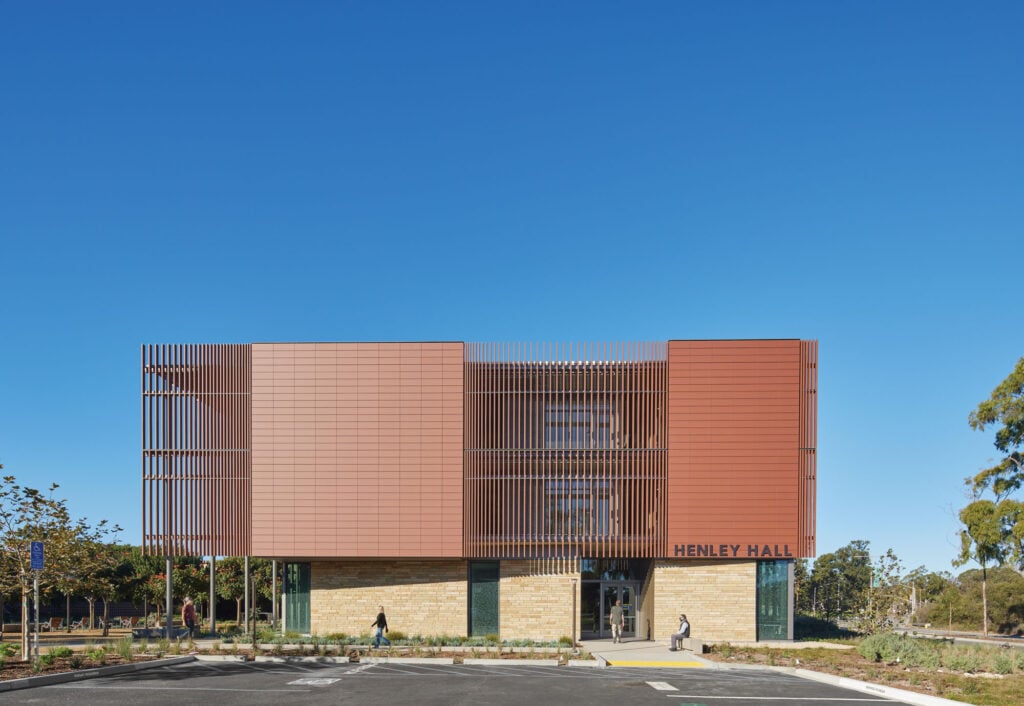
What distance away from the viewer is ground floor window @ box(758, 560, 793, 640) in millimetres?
32000

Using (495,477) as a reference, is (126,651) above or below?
below

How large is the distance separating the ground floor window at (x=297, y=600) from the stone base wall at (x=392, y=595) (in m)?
0.52

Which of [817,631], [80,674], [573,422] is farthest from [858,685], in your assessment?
[817,631]

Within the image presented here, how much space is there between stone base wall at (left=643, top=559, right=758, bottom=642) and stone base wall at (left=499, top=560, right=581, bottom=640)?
3110mm

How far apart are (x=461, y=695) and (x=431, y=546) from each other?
14126mm

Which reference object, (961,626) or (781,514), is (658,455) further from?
(961,626)

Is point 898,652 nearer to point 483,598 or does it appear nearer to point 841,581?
point 483,598

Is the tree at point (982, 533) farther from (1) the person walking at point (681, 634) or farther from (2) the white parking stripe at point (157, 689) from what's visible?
(2) the white parking stripe at point (157, 689)

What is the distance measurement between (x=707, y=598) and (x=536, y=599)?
6.23 m

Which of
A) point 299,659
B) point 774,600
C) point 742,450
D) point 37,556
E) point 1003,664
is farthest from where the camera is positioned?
point 774,600

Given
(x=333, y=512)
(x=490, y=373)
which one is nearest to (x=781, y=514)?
(x=490, y=373)

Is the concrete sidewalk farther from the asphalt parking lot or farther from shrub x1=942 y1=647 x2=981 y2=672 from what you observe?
shrub x1=942 y1=647 x2=981 y2=672

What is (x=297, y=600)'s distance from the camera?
3384 cm

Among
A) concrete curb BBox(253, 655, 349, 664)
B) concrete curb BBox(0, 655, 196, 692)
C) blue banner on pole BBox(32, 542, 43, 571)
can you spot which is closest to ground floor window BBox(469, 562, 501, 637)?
concrete curb BBox(253, 655, 349, 664)
